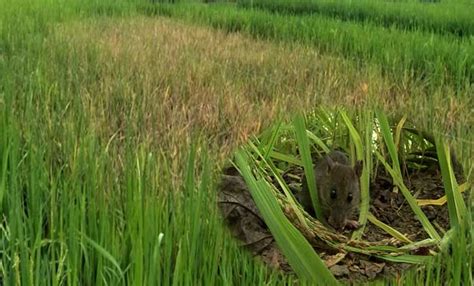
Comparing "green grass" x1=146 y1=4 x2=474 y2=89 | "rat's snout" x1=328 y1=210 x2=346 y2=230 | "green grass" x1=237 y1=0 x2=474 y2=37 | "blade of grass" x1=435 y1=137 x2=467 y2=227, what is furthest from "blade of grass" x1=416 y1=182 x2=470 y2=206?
"green grass" x1=237 y1=0 x2=474 y2=37

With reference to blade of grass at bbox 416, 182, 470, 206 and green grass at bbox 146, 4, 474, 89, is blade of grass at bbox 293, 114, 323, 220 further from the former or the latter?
green grass at bbox 146, 4, 474, 89

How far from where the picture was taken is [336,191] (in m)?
0.74

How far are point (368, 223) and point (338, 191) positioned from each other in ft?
0.22

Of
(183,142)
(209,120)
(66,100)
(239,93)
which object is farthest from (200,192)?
(239,93)

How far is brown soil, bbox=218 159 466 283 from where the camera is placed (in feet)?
2.36

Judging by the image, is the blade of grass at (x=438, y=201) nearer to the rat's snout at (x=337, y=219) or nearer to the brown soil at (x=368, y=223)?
the brown soil at (x=368, y=223)

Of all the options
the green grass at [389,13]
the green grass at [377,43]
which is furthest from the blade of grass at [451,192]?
the green grass at [389,13]

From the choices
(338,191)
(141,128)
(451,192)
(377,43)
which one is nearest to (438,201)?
(451,192)

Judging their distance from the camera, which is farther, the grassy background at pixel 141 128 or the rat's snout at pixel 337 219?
the grassy background at pixel 141 128

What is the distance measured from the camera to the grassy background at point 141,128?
1.10m

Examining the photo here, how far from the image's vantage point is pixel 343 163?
0.77 meters

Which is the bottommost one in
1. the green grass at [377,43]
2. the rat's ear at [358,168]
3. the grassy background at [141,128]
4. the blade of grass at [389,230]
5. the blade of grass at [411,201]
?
the green grass at [377,43]

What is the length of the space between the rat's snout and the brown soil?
0.02 m

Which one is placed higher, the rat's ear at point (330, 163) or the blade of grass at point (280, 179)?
the rat's ear at point (330, 163)
